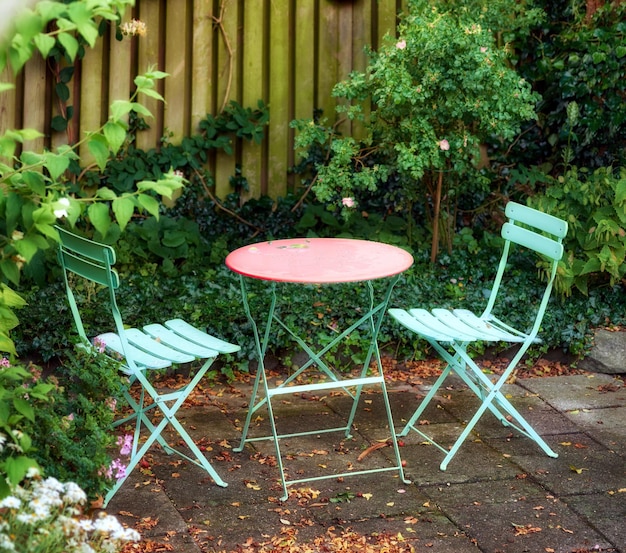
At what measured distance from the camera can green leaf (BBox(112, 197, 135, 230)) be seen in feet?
9.20

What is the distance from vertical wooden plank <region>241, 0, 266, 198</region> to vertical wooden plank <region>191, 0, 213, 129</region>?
0.26 m

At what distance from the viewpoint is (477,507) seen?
3949mm

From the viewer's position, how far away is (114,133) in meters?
2.81

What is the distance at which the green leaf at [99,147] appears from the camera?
9.29 ft

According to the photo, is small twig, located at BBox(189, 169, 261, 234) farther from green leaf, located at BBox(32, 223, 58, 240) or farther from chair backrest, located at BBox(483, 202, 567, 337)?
green leaf, located at BBox(32, 223, 58, 240)

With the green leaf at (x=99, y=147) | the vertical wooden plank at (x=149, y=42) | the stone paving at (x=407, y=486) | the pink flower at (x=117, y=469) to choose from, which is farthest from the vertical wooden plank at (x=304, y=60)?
the green leaf at (x=99, y=147)

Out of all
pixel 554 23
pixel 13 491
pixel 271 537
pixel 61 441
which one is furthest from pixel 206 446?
pixel 554 23

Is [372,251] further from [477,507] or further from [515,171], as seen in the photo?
[515,171]

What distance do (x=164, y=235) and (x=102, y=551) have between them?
374cm

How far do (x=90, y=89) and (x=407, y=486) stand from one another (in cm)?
396

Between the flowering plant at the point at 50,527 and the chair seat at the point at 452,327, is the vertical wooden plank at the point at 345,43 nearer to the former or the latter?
the chair seat at the point at 452,327

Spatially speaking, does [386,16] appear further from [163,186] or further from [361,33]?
[163,186]

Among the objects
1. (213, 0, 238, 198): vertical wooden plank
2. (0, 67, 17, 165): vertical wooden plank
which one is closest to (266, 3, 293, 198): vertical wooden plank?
(213, 0, 238, 198): vertical wooden plank

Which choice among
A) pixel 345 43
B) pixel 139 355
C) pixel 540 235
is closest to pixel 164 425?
pixel 139 355
